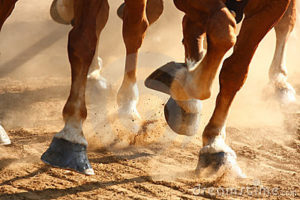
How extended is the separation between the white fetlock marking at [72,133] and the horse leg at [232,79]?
890 mm

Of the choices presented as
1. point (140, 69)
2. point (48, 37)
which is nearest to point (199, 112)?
point (140, 69)

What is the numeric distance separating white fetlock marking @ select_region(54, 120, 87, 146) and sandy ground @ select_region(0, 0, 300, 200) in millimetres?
231

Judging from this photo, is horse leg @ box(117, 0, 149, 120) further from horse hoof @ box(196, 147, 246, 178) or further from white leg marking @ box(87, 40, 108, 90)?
horse hoof @ box(196, 147, 246, 178)

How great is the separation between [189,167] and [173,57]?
14.8 feet

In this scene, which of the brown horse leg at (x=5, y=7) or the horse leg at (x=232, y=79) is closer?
the horse leg at (x=232, y=79)

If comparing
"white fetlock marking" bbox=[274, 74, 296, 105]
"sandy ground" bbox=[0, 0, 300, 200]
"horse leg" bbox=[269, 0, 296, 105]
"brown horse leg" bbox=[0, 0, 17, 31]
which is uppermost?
"brown horse leg" bbox=[0, 0, 17, 31]

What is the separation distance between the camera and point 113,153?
4602mm

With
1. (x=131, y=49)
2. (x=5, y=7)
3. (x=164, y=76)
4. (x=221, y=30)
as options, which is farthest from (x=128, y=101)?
(x=221, y=30)

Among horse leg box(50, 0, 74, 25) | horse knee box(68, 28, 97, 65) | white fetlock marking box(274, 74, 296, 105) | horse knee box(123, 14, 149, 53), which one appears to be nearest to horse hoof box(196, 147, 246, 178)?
horse knee box(68, 28, 97, 65)

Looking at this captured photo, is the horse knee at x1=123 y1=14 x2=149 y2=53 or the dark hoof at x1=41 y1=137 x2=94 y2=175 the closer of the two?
the dark hoof at x1=41 y1=137 x2=94 y2=175

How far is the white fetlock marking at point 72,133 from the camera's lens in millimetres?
4043

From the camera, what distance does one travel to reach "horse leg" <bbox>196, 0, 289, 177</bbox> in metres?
4.20

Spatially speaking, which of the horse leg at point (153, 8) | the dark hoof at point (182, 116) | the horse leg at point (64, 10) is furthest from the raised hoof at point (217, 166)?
the horse leg at point (64, 10)

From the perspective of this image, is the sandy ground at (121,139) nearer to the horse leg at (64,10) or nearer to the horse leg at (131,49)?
the horse leg at (131,49)
